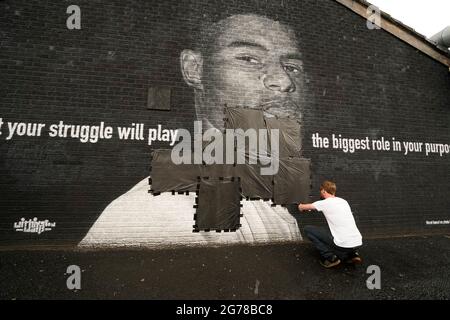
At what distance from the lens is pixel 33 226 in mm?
4547

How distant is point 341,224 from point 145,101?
13.5 feet

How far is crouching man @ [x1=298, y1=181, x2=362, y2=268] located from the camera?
3977mm

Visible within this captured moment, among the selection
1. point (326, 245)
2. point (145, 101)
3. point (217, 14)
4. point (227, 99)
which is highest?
point (217, 14)

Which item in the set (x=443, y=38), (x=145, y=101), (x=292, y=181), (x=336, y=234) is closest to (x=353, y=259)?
(x=336, y=234)

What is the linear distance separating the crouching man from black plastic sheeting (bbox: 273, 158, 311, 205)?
1123 mm

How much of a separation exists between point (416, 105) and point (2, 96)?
8.89 meters

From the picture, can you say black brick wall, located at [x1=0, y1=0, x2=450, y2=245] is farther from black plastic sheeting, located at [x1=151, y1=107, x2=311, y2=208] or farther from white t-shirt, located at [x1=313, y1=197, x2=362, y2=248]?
white t-shirt, located at [x1=313, y1=197, x2=362, y2=248]

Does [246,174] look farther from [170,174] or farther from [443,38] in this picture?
[443,38]

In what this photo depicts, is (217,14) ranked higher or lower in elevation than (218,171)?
higher

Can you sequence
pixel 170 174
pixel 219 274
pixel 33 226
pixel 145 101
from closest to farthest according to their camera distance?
1. pixel 219 274
2. pixel 33 226
3. pixel 170 174
4. pixel 145 101

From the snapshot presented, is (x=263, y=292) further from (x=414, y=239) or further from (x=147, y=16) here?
(x=147, y=16)

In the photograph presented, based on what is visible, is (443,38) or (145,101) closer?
(145,101)

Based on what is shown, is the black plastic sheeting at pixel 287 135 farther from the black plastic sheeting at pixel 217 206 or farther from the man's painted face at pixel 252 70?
the black plastic sheeting at pixel 217 206

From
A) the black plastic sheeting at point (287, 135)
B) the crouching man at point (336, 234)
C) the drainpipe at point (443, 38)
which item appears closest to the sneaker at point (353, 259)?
the crouching man at point (336, 234)
